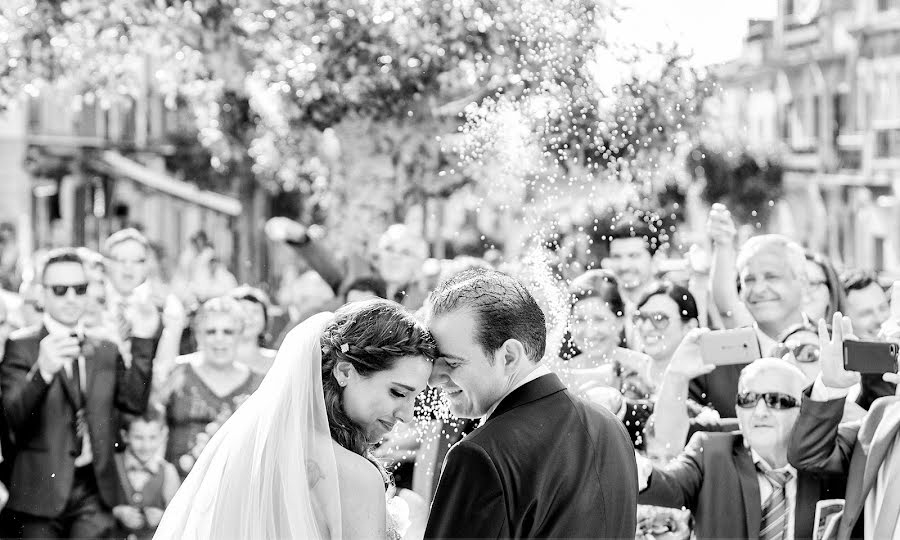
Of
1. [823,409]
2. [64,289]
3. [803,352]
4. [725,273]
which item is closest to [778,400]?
[823,409]

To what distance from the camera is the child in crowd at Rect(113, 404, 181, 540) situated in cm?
629

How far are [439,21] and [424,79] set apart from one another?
46 cm

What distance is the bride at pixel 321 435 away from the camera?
327cm

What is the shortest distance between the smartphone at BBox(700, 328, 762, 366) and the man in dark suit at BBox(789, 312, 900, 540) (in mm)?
464

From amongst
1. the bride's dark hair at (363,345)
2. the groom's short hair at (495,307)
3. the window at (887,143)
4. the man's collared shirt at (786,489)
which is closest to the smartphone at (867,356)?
the man's collared shirt at (786,489)

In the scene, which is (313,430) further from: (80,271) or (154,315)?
(154,315)

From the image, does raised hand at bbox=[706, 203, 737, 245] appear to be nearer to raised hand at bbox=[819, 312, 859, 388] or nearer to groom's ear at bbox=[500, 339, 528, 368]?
raised hand at bbox=[819, 312, 859, 388]

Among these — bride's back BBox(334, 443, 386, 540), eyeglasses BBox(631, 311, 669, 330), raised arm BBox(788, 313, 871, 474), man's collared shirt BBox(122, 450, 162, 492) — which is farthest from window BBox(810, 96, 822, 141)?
bride's back BBox(334, 443, 386, 540)

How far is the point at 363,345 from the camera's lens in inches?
132

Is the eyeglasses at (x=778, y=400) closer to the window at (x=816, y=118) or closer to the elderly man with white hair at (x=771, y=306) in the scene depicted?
the elderly man with white hair at (x=771, y=306)

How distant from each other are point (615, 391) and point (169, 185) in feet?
95.1

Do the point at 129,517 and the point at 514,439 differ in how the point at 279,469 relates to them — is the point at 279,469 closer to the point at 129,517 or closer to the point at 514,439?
the point at 514,439

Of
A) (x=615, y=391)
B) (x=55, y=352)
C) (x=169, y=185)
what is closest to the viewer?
(x=615, y=391)

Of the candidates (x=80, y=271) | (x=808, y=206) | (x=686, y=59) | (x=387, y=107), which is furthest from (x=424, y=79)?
(x=808, y=206)
